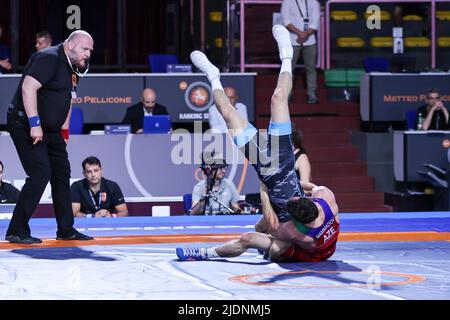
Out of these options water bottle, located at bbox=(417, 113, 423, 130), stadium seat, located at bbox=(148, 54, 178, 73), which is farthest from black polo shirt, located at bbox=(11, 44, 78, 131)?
stadium seat, located at bbox=(148, 54, 178, 73)

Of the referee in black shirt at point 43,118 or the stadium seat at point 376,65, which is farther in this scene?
the stadium seat at point 376,65

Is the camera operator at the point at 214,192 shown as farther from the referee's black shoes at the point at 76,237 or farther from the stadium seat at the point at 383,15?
the stadium seat at the point at 383,15

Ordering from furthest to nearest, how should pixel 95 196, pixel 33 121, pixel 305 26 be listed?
pixel 305 26 → pixel 95 196 → pixel 33 121

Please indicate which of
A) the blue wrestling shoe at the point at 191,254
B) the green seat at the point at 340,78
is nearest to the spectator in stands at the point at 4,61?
the green seat at the point at 340,78

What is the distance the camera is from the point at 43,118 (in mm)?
7797

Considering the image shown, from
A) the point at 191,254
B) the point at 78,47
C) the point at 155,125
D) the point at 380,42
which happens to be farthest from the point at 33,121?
the point at 380,42

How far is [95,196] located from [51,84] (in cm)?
245

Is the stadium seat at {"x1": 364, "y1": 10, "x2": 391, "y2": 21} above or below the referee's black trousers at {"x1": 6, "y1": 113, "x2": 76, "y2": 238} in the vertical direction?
above

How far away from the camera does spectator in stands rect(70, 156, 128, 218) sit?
994cm

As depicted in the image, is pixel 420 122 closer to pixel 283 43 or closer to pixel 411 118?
pixel 411 118

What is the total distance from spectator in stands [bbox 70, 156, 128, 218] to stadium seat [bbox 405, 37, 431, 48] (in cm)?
778

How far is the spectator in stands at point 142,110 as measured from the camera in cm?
1307

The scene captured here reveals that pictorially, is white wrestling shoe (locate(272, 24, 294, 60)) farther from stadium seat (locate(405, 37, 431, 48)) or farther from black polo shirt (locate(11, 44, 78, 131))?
stadium seat (locate(405, 37, 431, 48))

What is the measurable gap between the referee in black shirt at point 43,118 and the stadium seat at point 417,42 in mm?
9524
